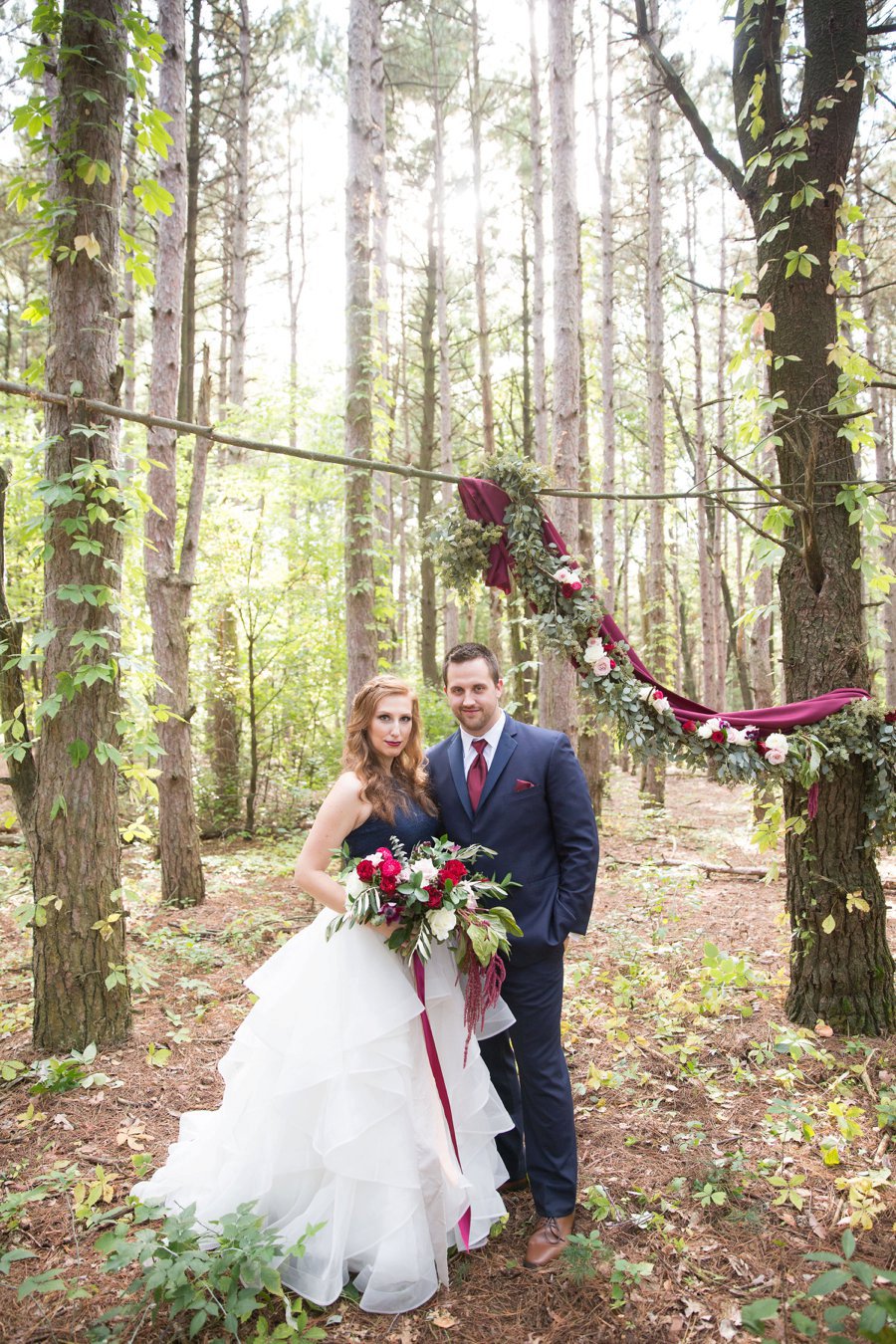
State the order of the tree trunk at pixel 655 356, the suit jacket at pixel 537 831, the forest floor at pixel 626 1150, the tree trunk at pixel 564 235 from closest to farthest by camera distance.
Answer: the forest floor at pixel 626 1150, the suit jacket at pixel 537 831, the tree trunk at pixel 564 235, the tree trunk at pixel 655 356

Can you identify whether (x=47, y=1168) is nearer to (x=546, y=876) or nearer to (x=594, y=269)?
(x=546, y=876)

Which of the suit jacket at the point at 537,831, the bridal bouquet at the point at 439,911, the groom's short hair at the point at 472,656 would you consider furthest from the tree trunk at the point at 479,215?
the bridal bouquet at the point at 439,911

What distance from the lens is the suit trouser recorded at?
3078 millimetres

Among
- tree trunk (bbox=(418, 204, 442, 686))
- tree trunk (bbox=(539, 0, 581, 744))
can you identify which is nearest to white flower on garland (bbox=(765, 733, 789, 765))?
tree trunk (bbox=(539, 0, 581, 744))

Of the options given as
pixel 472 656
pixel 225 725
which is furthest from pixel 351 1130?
pixel 225 725

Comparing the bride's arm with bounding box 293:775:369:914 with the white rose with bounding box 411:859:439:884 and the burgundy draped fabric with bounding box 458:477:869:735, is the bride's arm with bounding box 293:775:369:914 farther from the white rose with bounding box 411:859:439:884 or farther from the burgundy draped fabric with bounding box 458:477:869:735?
the burgundy draped fabric with bounding box 458:477:869:735

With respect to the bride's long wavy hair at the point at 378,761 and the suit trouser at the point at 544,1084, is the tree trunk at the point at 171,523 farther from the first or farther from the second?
the suit trouser at the point at 544,1084

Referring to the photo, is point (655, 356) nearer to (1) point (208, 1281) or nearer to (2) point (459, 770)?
(2) point (459, 770)

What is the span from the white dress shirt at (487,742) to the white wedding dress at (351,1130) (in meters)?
0.49

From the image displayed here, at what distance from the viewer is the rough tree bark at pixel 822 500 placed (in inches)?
166

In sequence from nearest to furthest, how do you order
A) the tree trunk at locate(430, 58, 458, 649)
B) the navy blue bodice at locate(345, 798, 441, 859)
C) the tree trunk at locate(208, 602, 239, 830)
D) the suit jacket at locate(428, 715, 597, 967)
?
the suit jacket at locate(428, 715, 597, 967), the navy blue bodice at locate(345, 798, 441, 859), the tree trunk at locate(208, 602, 239, 830), the tree trunk at locate(430, 58, 458, 649)

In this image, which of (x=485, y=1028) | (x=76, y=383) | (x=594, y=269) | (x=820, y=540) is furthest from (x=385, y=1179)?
(x=594, y=269)

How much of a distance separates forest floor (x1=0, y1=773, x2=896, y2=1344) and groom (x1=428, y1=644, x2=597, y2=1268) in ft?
0.93

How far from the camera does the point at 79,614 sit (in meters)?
4.14
